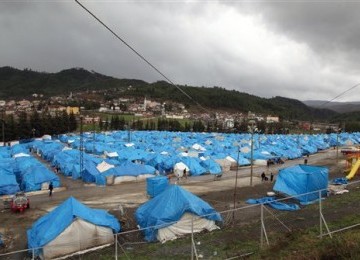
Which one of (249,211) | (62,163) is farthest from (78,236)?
(62,163)

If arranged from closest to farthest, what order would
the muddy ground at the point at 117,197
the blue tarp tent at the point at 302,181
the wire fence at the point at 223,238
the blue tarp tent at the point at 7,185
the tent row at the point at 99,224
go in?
the wire fence at the point at 223,238, the tent row at the point at 99,224, the muddy ground at the point at 117,197, the blue tarp tent at the point at 302,181, the blue tarp tent at the point at 7,185

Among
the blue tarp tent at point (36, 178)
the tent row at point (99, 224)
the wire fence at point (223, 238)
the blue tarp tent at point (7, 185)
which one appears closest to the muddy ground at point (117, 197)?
the blue tarp tent at point (36, 178)

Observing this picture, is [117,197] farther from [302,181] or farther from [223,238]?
[223,238]

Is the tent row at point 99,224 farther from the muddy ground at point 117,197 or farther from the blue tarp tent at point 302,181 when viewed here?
the blue tarp tent at point 302,181

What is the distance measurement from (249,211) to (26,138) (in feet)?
274

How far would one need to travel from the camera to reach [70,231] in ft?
58.7

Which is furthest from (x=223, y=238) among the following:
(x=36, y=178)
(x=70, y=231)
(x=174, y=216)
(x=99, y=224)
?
(x=36, y=178)

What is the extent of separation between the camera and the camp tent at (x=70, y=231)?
17.2 metres

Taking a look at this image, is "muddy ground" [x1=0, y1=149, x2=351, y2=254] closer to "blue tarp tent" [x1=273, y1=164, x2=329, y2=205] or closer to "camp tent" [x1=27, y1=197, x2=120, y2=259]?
"camp tent" [x1=27, y1=197, x2=120, y2=259]

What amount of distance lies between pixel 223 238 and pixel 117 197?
16.5 meters

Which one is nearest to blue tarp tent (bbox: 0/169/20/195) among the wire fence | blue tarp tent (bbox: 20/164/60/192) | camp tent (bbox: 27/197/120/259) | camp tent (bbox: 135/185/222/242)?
blue tarp tent (bbox: 20/164/60/192)

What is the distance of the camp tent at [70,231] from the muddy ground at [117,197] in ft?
6.13

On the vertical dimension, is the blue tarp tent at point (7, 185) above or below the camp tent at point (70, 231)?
below

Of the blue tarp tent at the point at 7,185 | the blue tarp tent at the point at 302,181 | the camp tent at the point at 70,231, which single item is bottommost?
the blue tarp tent at the point at 7,185
